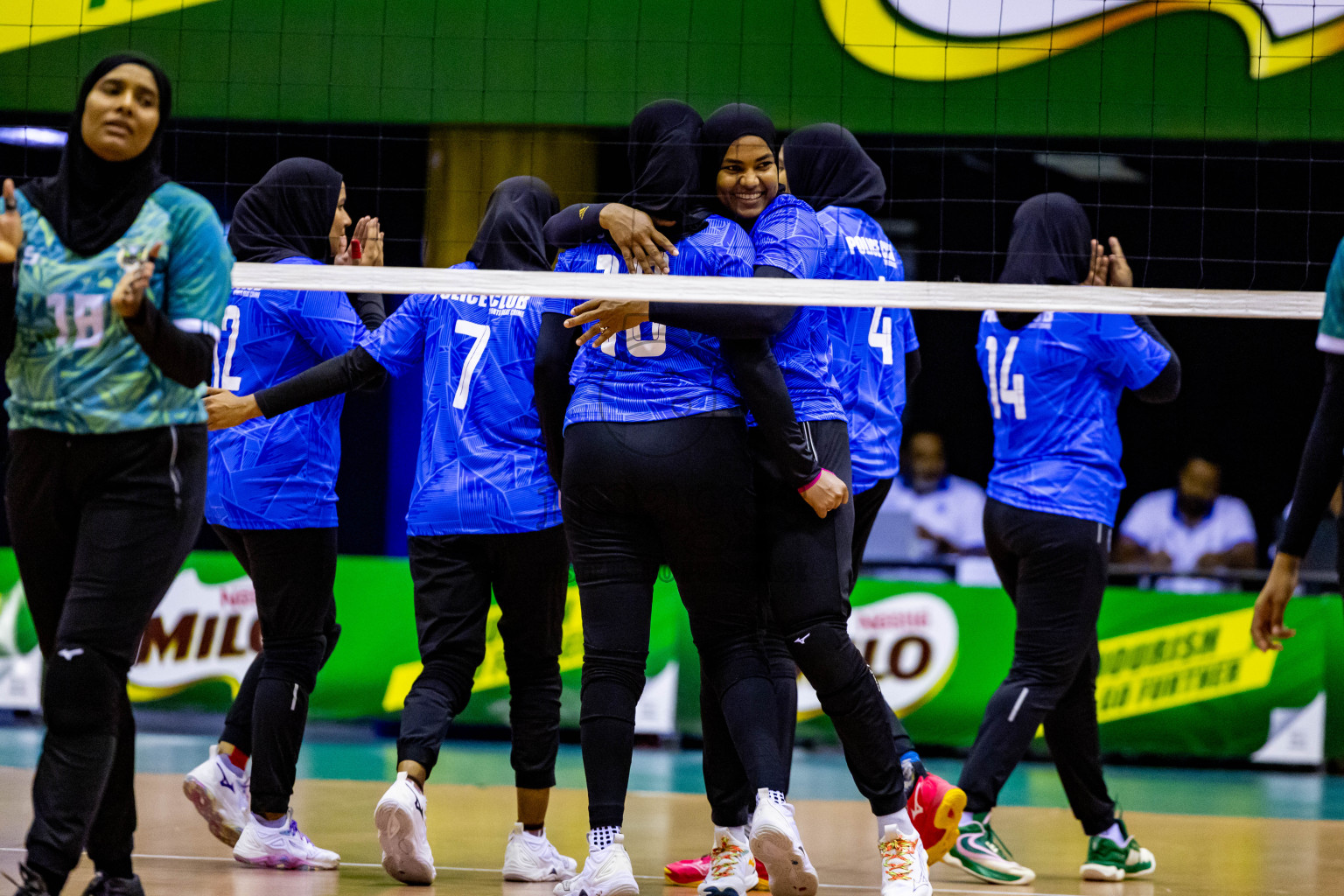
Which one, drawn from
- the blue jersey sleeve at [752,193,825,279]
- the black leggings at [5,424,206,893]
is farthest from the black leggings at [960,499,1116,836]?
the black leggings at [5,424,206,893]

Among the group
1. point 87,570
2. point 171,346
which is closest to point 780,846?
point 87,570

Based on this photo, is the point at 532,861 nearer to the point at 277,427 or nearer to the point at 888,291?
the point at 277,427

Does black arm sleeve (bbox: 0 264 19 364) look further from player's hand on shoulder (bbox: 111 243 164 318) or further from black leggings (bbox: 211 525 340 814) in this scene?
black leggings (bbox: 211 525 340 814)

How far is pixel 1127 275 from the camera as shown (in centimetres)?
493

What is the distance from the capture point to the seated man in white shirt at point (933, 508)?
10641mm

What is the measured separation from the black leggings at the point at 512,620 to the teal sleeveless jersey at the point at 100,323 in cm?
144

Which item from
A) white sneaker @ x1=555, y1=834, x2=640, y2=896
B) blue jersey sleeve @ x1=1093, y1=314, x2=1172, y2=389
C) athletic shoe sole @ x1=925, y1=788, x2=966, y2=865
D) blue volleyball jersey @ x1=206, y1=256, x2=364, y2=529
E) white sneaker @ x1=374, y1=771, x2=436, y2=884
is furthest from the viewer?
blue jersey sleeve @ x1=1093, y1=314, x2=1172, y2=389

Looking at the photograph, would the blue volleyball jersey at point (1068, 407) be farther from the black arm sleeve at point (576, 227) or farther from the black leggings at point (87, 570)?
the black leggings at point (87, 570)

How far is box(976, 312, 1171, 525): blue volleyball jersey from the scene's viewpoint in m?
5.30

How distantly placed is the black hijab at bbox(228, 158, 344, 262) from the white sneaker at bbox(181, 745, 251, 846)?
5.57 ft

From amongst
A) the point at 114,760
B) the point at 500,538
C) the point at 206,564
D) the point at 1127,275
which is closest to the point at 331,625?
the point at 500,538

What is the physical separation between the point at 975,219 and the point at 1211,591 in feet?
14.4

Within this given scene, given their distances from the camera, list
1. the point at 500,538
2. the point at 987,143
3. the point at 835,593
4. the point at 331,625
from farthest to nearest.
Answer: the point at 987,143 < the point at 331,625 < the point at 500,538 < the point at 835,593

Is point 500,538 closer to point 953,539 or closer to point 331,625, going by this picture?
point 331,625
